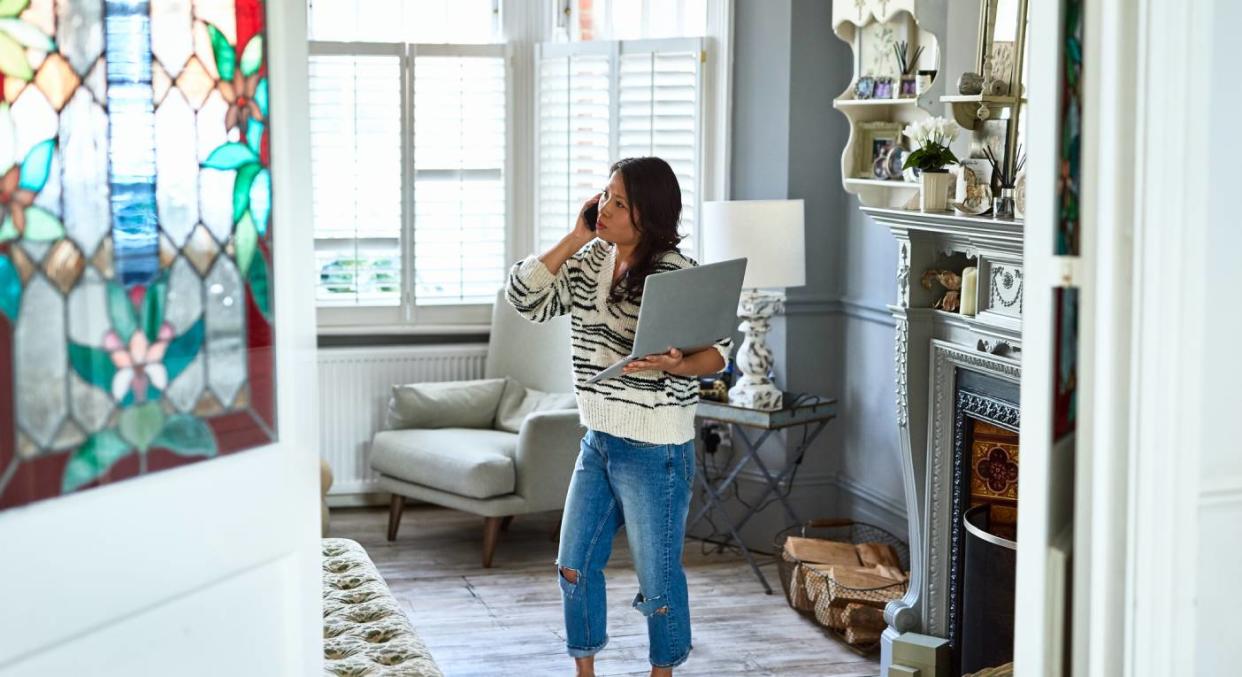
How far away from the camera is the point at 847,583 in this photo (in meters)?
4.54

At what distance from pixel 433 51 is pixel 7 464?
15.0 feet

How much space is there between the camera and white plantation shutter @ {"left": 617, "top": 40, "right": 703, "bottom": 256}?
5.75m

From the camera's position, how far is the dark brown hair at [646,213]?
3.45 metres

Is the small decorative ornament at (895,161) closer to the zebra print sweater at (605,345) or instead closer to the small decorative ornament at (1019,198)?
the small decorative ornament at (1019,198)

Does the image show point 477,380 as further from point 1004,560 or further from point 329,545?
point 1004,560

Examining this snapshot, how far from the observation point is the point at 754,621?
4.70 meters

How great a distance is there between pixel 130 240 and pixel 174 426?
246mm

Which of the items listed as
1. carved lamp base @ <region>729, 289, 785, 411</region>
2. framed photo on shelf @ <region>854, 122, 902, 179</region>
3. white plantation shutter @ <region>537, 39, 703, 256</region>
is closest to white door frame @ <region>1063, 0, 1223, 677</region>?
framed photo on shelf @ <region>854, 122, 902, 179</region>

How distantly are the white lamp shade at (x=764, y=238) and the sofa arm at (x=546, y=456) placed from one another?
0.90 m

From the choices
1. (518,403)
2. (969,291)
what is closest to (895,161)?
(969,291)

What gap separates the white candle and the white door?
2.30 metres

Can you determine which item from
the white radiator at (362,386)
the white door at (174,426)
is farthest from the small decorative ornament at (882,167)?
the white door at (174,426)

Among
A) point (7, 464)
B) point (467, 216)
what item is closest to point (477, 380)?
point (467, 216)

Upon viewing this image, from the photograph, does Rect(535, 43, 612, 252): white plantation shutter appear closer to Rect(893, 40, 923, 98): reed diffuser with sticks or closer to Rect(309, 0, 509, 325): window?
Rect(309, 0, 509, 325): window
